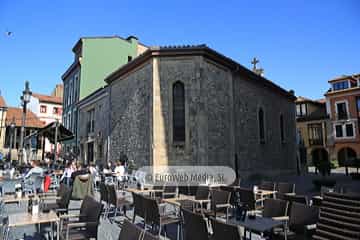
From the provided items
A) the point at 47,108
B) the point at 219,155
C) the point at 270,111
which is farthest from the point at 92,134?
the point at 47,108

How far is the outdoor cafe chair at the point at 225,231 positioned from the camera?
9.05ft

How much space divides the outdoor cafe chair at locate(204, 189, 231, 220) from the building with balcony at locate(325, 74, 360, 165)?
34446 mm

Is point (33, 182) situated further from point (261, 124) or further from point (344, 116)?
point (344, 116)

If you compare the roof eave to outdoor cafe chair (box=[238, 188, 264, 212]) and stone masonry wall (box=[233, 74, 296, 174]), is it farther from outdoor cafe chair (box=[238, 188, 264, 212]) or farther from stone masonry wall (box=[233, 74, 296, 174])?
outdoor cafe chair (box=[238, 188, 264, 212])

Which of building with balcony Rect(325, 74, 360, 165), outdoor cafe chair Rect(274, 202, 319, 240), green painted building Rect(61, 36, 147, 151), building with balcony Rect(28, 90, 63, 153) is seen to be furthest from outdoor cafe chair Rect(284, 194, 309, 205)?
building with balcony Rect(28, 90, 63, 153)

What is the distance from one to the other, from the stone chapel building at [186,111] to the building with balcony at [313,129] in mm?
23356

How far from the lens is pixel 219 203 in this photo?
557cm

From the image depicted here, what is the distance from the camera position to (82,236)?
12.5ft

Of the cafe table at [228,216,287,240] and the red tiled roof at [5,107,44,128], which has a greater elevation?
the red tiled roof at [5,107,44,128]

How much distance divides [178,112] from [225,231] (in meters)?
10.4

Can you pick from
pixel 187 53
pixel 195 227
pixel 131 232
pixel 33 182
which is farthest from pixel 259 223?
pixel 187 53

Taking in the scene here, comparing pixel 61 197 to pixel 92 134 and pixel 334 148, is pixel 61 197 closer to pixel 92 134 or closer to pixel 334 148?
pixel 92 134

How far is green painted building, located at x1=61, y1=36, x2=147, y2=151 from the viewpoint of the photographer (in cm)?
2439

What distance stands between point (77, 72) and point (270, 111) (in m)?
18.6
